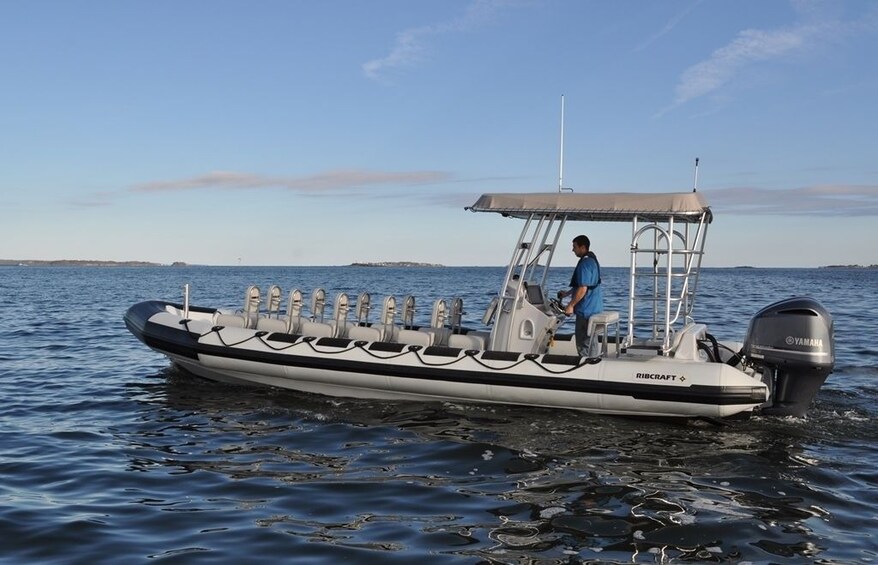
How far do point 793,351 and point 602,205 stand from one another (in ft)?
7.58

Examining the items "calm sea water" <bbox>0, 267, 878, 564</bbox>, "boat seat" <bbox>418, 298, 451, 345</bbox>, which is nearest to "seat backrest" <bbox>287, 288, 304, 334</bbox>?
"calm sea water" <bbox>0, 267, 878, 564</bbox>

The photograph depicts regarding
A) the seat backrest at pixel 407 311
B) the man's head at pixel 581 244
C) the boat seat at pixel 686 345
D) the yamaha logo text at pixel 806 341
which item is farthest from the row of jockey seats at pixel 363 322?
the yamaha logo text at pixel 806 341

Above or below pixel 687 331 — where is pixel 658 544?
below

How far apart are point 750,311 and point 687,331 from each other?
17195 mm

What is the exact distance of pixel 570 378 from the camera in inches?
318

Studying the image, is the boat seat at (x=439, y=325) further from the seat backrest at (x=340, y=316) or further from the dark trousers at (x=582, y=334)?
the dark trousers at (x=582, y=334)

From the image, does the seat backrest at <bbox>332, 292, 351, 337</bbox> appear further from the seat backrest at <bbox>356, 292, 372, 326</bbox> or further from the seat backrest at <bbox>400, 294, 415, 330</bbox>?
the seat backrest at <bbox>400, 294, 415, 330</bbox>

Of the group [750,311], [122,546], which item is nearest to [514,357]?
[122,546]

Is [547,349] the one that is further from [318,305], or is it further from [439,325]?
[318,305]

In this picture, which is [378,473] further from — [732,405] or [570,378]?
[732,405]

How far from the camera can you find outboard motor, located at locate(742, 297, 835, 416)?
7227 mm

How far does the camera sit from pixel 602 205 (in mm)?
8125

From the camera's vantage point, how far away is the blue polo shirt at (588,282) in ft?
27.7

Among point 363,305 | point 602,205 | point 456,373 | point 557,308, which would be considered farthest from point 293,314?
point 602,205
